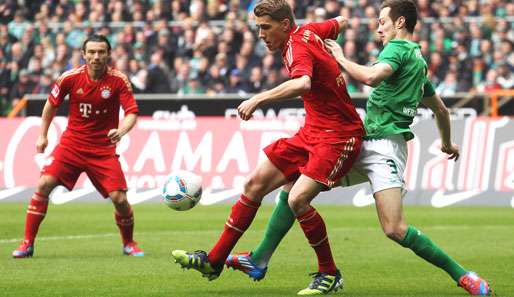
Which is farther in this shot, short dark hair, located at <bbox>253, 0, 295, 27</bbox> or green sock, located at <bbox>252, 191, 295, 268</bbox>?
green sock, located at <bbox>252, 191, 295, 268</bbox>

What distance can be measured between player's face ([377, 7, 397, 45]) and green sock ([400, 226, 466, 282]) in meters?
1.45

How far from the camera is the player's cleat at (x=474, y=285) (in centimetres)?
864

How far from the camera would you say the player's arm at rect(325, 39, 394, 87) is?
8.30m

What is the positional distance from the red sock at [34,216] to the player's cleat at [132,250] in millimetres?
922

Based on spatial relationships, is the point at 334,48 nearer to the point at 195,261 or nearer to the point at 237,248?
the point at 195,261

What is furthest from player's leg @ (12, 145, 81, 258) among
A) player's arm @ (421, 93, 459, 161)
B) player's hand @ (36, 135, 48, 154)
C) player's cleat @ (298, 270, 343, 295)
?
player's arm @ (421, 93, 459, 161)

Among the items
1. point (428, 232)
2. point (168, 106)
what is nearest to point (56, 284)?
point (428, 232)

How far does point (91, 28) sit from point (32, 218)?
1476cm

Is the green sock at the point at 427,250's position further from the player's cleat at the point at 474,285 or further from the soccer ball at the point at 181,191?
the soccer ball at the point at 181,191

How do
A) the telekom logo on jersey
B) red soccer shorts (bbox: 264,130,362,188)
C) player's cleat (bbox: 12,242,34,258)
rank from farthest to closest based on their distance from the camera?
the telekom logo on jersey → player's cleat (bbox: 12,242,34,258) → red soccer shorts (bbox: 264,130,362,188)

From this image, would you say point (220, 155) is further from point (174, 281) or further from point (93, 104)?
point (174, 281)

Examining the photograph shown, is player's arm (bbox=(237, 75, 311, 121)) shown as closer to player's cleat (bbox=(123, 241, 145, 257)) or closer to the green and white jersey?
the green and white jersey

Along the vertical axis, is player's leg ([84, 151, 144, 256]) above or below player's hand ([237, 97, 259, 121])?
below

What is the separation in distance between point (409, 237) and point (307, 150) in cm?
102
